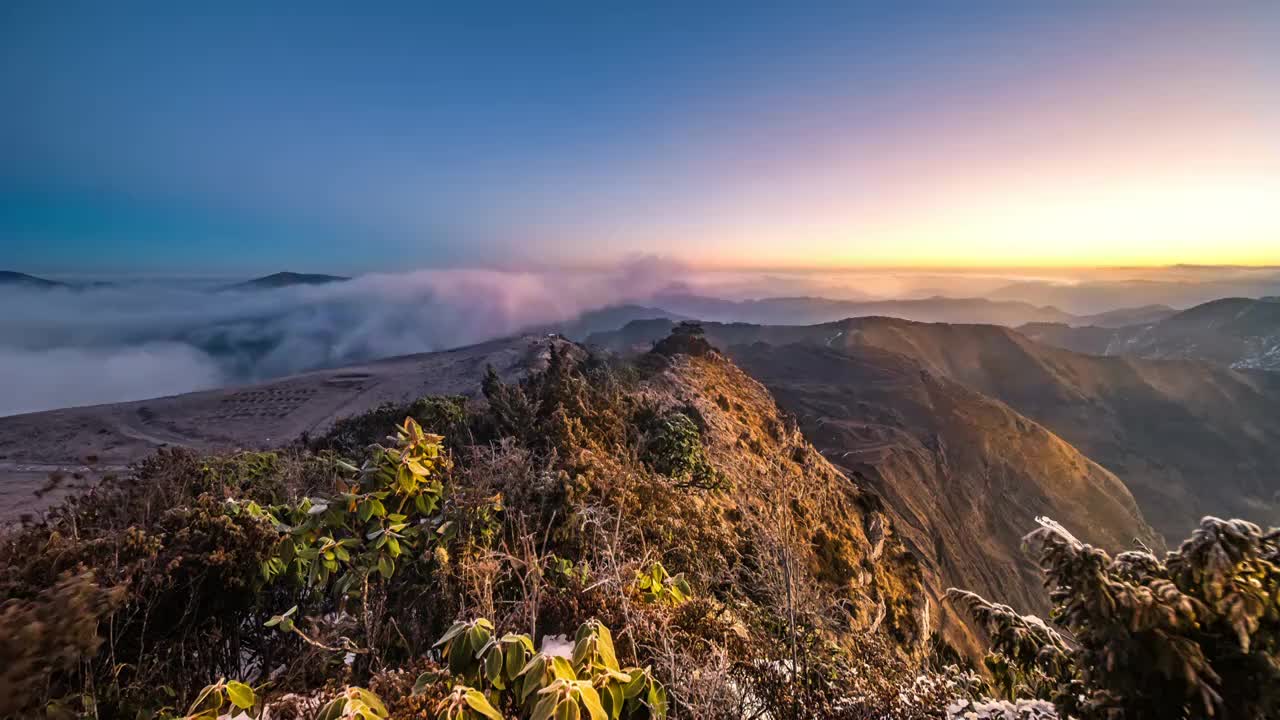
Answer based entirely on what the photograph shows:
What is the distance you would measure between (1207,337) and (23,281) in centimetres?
21941

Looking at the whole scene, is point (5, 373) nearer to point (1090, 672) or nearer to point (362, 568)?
point (362, 568)

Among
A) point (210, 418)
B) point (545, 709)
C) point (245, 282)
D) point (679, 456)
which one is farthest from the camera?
point (245, 282)

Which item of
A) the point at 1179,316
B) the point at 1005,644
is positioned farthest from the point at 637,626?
the point at 1179,316

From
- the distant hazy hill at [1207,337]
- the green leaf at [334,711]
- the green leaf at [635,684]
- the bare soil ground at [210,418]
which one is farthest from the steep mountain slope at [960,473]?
the distant hazy hill at [1207,337]

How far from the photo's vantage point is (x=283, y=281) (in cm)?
12512

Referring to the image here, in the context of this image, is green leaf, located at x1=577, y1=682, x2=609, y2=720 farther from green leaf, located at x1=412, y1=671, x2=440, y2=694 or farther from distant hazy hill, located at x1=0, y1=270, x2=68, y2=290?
distant hazy hill, located at x1=0, y1=270, x2=68, y2=290

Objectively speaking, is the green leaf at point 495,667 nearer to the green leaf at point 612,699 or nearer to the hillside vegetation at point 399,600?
the hillside vegetation at point 399,600

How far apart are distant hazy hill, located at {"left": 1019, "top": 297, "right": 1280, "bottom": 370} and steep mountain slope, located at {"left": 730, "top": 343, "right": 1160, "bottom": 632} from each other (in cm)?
6390

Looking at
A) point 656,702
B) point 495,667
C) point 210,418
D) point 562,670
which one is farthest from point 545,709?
point 210,418

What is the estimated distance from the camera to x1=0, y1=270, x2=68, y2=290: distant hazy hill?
3410 inches

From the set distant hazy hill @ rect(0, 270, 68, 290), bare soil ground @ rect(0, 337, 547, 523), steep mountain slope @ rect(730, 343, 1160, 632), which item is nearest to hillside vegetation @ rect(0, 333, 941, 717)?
bare soil ground @ rect(0, 337, 547, 523)

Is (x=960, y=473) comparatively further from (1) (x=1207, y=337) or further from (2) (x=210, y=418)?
(1) (x=1207, y=337)

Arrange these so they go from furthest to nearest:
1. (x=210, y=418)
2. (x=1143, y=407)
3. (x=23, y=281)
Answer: (x=23, y=281) < (x=1143, y=407) < (x=210, y=418)

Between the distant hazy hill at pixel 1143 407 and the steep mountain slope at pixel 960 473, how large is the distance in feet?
38.4
